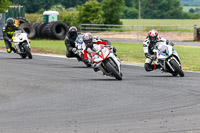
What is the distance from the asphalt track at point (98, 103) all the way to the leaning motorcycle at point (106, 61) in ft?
0.86

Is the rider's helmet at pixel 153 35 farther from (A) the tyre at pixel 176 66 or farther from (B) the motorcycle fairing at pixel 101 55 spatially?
(B) the motorcycle fairing at pixel 101 55

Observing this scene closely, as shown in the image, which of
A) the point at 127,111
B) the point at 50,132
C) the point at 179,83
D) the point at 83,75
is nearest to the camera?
the point at 50,132

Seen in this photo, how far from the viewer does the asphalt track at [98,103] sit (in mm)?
8219

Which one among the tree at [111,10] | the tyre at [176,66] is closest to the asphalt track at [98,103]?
the tyre at [176,66]

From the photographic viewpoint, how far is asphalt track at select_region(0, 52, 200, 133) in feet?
27.0

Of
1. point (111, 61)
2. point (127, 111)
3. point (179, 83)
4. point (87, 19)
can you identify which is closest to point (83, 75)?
point (111, 61)

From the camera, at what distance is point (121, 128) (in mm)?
8039

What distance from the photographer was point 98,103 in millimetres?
10602

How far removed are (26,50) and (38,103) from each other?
1279 cm

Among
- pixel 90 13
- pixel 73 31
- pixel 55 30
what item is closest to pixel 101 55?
pixel 73 31

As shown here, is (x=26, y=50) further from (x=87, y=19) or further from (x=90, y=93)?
(x=87, y=19)

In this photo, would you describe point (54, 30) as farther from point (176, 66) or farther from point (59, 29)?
point (176, 66)

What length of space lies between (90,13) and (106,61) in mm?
50692

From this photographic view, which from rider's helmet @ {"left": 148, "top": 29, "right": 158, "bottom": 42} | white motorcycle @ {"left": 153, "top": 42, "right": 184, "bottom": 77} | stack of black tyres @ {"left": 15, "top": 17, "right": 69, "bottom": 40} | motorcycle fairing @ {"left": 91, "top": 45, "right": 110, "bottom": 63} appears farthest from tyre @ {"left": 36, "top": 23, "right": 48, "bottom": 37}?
motorcycle fairing @ {"left": 91, "top": 45, "right": 110, "bottom": 63}
